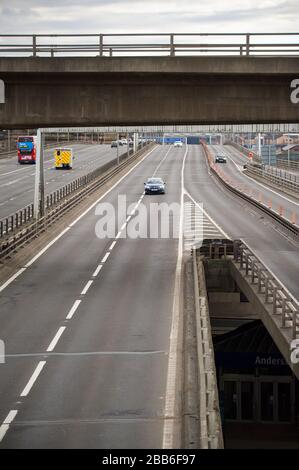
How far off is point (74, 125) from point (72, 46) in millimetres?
3058

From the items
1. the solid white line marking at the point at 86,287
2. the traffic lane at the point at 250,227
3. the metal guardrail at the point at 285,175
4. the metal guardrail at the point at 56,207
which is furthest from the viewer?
the metal guardrail at the point at 285,175

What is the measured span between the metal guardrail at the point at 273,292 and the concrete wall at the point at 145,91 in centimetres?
591

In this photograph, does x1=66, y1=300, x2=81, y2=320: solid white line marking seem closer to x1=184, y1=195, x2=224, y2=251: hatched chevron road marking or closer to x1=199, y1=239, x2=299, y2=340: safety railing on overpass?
x1=199, y1=239, x2=299, y2=340: safety railing on overpass

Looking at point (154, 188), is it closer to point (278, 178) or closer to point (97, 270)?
point (278, 178)

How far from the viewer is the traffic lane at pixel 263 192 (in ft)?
236

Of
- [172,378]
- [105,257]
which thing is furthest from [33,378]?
[105,257]

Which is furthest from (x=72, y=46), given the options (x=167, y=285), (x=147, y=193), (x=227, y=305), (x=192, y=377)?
(x=147, y=193)

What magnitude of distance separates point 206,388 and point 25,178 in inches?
3436

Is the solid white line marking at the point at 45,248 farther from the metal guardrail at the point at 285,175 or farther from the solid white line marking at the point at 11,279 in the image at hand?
the metal guardrail at the point at 285,175

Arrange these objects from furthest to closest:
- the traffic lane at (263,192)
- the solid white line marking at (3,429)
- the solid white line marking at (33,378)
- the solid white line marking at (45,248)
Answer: the traffic lane at (263,192), the solid white line marking at (45,248), the solid white line marking at (33,378), the solid white line marking at (3,429)

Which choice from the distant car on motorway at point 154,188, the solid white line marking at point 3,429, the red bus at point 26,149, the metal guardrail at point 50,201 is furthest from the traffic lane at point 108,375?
the red bus at point 26,149

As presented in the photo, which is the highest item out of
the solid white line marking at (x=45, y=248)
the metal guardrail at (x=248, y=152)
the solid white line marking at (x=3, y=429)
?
the metal guardrail at (x=248, y=152)

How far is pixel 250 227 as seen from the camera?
194 feet

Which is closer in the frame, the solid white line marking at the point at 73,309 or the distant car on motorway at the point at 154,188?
the solid white line marking at the point at 73,309
